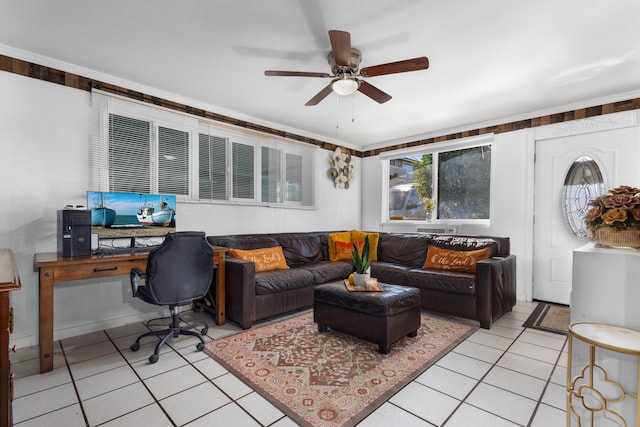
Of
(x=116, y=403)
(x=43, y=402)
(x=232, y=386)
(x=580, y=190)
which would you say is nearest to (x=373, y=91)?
(x=232, y=386)

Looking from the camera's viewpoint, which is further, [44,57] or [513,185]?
[513,185]

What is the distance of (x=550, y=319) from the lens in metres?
3.25

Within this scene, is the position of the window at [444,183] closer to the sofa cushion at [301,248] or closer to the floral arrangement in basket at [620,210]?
the sofa cushion at [301,248]

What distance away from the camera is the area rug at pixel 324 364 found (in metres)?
1.74

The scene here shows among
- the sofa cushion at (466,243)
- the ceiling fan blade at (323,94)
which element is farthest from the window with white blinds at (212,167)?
the sofa cushion at (466,243)

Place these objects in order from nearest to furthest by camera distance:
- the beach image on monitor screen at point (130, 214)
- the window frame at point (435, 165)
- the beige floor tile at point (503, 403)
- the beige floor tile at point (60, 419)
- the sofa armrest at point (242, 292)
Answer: the beige floor tile at point (60, 419) < the beige floor tile at point (503, 403) < the beach image on monitor screen at point (130, 214) < the sofa armrest at point (242, 292) < the window frame at point (435, 165)

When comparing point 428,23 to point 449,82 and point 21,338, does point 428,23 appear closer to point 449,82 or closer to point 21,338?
point 449,82

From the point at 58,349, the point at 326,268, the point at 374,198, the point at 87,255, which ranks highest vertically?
the point at 374,198

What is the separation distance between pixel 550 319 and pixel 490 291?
2.99ft

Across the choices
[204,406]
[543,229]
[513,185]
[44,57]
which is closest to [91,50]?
[44,57]

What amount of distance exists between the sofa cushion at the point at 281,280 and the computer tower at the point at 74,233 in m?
1.49

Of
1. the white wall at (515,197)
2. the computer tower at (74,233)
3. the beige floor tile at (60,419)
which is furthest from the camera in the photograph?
the white wall at (515,197)

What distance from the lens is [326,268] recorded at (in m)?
3.86

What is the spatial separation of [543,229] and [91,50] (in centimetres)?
526
